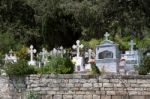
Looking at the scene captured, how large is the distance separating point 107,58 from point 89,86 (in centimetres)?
295

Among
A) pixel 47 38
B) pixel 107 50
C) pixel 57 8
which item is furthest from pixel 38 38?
pixel 107 50

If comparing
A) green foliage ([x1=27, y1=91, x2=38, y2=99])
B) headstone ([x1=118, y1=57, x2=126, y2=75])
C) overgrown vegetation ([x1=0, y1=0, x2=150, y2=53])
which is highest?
overgrown vegetation ([x1=0, y1=0, x2=150, y2=53])

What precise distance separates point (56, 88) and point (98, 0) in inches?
695

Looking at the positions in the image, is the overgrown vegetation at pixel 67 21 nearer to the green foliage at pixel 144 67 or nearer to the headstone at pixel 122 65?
the headstone at pixel 122 65

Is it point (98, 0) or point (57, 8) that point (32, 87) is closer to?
point (98, 0)

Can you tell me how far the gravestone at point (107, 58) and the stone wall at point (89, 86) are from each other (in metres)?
1.80

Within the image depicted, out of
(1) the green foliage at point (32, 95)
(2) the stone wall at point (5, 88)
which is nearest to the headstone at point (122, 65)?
(1) the green foliage at point (32, 95)

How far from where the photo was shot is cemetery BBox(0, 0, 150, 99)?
53.8 feet

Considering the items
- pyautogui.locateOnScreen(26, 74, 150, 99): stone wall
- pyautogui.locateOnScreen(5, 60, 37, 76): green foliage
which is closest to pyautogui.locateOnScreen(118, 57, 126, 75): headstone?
pyautogui.locateOnScreen(26, 74, 150, 99): stone wall

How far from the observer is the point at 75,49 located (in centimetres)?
2625

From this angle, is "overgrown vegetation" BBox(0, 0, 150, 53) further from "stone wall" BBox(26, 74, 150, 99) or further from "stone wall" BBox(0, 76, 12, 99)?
"stone wall" BBox(26, 74, 150, 99)

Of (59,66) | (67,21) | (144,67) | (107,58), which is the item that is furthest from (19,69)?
(67,21)

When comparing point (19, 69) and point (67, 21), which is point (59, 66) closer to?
point (19, 69)

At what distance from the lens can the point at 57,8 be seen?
120 feet
